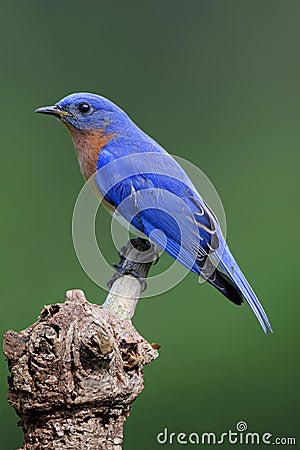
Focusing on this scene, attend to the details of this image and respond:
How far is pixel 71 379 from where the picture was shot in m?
1.92

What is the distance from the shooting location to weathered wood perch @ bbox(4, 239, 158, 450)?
192cm

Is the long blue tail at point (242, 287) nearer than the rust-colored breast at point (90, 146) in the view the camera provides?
Yes

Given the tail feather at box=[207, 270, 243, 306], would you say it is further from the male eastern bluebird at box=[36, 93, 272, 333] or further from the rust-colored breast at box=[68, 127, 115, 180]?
the rust-colored breast at box=[68, 127, 115, 180]

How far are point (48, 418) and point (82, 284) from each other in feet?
8.14

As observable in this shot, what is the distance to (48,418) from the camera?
1.95 m

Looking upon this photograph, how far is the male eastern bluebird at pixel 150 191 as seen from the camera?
3.00m

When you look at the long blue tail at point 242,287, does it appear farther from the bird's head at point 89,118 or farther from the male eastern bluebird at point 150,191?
the bird's head at point 89,118

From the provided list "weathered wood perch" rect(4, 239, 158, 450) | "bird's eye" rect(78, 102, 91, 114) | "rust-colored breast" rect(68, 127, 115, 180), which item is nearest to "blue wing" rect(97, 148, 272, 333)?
"rust-colored breast" rect(68, 127, 115, 180)

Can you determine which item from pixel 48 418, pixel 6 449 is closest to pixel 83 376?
pixel 48 418

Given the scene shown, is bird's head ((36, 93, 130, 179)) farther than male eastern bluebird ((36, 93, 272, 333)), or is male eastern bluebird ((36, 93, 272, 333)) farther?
bird's head ((36, 93, 130, 179))

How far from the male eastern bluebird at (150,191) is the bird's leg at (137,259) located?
0.15 ft

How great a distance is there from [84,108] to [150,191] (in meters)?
0.41

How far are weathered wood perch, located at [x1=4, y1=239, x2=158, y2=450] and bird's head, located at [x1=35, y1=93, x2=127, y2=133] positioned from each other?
4.63 feet

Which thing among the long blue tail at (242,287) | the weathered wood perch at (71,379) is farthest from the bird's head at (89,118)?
the weathered wood perch at (71,379)
